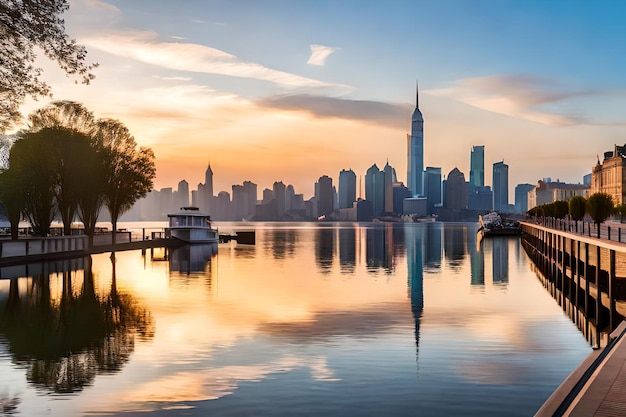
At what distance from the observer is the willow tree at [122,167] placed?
87812 millimetres

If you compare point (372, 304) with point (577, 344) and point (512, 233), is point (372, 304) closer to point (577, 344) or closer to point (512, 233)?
point (577, 344)

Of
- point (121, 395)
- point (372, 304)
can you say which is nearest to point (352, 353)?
point (121, 395)

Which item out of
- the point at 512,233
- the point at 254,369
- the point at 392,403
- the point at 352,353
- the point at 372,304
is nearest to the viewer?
the point at 392,403

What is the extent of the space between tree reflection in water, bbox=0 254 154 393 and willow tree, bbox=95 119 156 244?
134ft

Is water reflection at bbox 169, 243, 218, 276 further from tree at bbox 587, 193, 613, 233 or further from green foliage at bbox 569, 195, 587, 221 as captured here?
green foliage at bbox 569, 195, 587, 221

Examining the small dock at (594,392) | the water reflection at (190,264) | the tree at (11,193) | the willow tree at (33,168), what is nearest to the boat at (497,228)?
the water reflection at (190,264)

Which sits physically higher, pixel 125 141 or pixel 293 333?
pixel 125 141

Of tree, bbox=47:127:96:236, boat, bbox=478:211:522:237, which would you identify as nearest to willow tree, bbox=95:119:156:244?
tree, bbox=47:127:96:236

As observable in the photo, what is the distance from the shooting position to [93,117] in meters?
84.2

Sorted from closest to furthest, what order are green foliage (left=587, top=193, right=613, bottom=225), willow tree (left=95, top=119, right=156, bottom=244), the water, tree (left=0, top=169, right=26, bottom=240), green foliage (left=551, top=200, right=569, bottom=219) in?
the water
green foliage (left=587, top=193, right=613, bottom=225)
tree (left=0, top=169, right=26, bottom=240)
willow tree (left=95, top=119, right=156, bottom=244)
green foliage (left=551, top=200, right=569, bottom=219)

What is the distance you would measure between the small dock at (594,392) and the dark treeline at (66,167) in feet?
219

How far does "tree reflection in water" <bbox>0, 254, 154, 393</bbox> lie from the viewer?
2317 cm

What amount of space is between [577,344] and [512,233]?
515ft

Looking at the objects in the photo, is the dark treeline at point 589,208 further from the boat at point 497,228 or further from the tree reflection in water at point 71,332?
the boat at point 497,228
